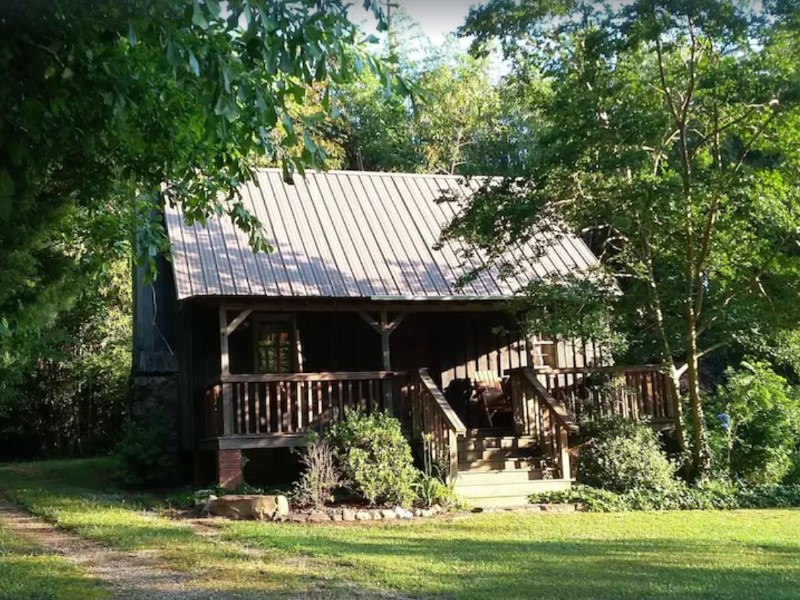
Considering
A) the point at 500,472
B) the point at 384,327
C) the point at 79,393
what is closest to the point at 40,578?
the point at 500,472

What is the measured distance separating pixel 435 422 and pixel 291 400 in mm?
2333

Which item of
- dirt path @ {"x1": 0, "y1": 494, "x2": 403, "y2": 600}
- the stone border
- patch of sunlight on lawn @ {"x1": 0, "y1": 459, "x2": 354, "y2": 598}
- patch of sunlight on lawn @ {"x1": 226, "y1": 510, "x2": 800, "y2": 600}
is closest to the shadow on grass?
patch of sunlight on lawn @ {"x1": 226, "y1": 510, "x2": 800, "y2": 600}

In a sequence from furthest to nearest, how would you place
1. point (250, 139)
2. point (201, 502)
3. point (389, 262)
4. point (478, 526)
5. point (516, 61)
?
point (389, 262)
point (516, 61)
point (201, 502)
point (478, 526)
point (250, 139)

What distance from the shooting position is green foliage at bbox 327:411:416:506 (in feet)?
39.1

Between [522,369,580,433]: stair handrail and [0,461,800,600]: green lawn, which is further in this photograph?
[522,369,580,433]: stair handrail

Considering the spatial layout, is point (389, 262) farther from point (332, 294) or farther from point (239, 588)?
point (239, 588)

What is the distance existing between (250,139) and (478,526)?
6606mm

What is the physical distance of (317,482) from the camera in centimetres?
1195

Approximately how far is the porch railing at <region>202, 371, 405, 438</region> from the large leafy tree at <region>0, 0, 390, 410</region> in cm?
631

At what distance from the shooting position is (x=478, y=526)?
35.1 ft

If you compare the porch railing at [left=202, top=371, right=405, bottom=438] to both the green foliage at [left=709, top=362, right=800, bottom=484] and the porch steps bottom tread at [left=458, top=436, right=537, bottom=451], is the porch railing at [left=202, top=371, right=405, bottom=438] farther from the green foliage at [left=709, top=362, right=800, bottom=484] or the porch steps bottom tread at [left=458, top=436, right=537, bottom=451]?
the green foliage at [left=709, top=362, right=800, bottom=484]

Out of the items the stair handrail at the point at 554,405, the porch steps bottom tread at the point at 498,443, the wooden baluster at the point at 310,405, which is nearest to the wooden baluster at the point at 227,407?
the wooden baluster at the point at 310,405

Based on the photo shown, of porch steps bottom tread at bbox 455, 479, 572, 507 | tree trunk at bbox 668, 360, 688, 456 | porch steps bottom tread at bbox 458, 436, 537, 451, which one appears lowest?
porch steps bottom tread at bbox 455, 479, 572, 507

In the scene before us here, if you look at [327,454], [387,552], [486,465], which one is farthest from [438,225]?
[387,552]
